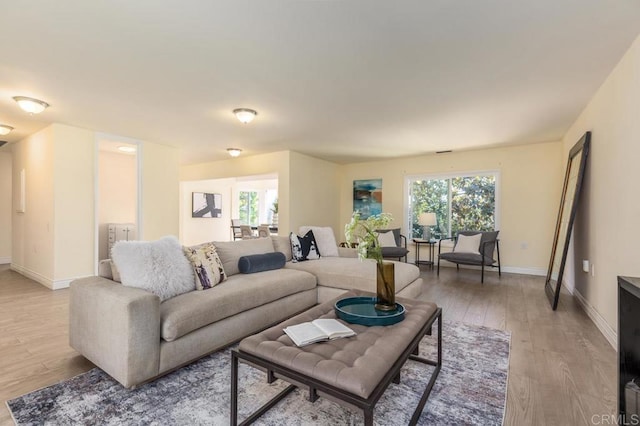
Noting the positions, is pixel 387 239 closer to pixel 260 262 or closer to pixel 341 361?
pixel 260 262

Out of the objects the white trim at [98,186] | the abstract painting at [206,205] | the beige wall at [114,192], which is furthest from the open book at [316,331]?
the abstract painting at [206,205]

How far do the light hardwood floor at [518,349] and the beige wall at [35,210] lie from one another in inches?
21.3

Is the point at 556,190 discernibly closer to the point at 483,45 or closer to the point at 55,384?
→ the point at 483,45

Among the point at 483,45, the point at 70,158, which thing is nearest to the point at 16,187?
the point at 70,158

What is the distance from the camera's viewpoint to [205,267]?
2666mm

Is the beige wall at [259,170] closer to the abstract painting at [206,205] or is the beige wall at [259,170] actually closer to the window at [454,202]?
the abstract painting at [206,205]

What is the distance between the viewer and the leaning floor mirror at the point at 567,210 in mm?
3512

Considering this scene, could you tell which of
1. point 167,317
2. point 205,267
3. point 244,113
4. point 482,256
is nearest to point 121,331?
point 167,317

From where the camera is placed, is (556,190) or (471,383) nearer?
(471,383)

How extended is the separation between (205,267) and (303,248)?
1.66 metres

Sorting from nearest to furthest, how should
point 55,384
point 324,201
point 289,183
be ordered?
point 55,384 < point 289,183 < point 324,201

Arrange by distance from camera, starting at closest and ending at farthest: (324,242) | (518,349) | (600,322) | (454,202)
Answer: (518,349)
(600,322)
(324,242)
(454,202)

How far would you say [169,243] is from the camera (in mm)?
2568

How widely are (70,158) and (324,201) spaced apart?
4.78m
